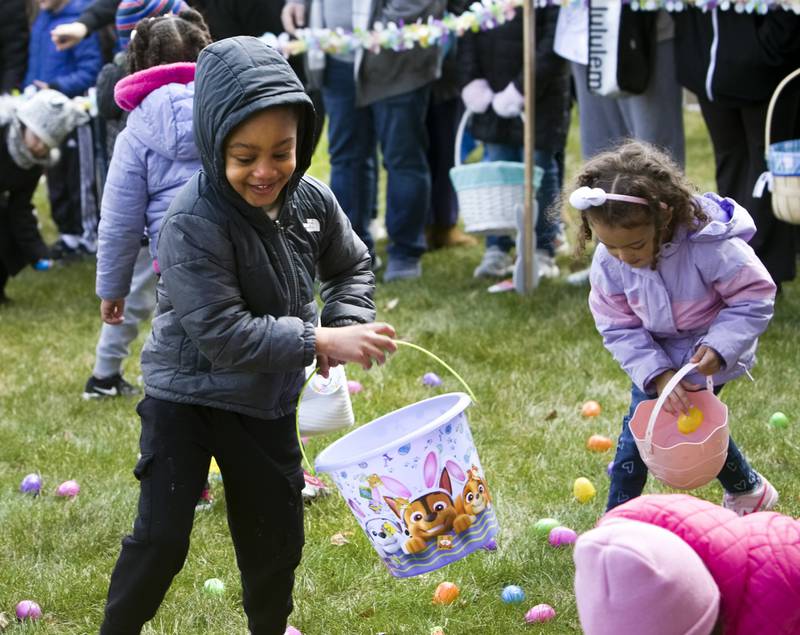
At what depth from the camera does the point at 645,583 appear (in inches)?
74.6

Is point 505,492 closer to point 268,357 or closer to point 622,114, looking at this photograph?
point 268,357

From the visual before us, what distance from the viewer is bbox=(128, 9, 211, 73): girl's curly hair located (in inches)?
153

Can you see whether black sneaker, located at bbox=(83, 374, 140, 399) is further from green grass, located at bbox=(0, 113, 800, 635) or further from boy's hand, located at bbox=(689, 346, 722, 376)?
boy's hand, located at bbox=(689, 346, 722, 376)

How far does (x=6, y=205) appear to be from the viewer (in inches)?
281

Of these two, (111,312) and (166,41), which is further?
(166,41)

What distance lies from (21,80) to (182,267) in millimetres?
5846

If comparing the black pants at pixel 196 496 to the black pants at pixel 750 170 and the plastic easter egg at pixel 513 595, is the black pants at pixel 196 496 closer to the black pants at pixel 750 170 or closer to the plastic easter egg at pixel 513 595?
the plastic easter egg at pixel 513 595

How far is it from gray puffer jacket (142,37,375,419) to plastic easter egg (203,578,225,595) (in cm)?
80

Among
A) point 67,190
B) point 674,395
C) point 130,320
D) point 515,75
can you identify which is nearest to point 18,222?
Answer: point 67,190

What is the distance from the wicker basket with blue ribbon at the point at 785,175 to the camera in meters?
4.78

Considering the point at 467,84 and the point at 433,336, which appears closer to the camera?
the point at 433,336

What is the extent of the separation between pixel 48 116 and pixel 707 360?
15.0 ft

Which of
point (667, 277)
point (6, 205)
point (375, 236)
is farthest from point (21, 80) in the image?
point (667, 277)

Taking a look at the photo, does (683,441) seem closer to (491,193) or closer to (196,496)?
(196,496)
